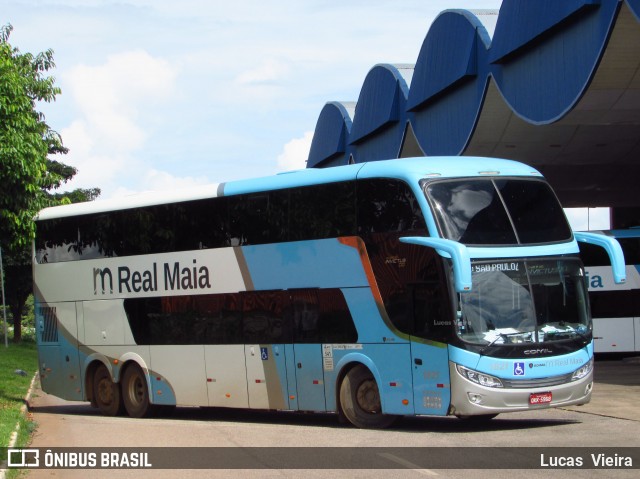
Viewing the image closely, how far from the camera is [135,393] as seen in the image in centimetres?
2012

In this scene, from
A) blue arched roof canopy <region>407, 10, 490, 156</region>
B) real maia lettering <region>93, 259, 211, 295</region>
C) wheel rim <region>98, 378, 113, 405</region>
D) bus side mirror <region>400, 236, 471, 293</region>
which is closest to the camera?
bus side mirror <region>400, 236, 471, 293</region>

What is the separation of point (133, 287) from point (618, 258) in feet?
29.5

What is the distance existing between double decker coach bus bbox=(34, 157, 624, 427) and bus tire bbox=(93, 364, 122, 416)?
0.05 metres

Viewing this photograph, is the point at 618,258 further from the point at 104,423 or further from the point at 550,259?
the point at 104,423

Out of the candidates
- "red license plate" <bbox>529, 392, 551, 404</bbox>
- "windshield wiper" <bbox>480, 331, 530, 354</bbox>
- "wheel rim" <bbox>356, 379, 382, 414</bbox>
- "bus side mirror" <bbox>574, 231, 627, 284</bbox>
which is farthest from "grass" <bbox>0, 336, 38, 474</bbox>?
"bus side mirror" <bbox>574, 231, 627, 284</bbox>

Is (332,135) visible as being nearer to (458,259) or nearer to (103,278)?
(103,278)

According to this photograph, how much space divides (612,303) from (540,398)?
1724cm

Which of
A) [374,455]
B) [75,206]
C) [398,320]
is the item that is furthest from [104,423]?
[374,455]

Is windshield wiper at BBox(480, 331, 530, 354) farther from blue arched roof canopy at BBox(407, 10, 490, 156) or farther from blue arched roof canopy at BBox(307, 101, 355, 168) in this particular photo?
blue arched roof canopy at BBox(307, 101, 355, 168)

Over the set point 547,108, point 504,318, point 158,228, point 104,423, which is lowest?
point 104,423

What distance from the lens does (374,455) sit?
11992 mm

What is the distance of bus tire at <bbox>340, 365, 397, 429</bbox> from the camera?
15234 millimetres

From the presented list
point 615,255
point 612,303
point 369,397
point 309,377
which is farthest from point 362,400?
point 612,303

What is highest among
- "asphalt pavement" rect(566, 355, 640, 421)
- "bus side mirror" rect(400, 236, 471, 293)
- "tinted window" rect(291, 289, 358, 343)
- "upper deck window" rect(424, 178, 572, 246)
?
"upper deck window" rect(424, 178, 572, 246)
